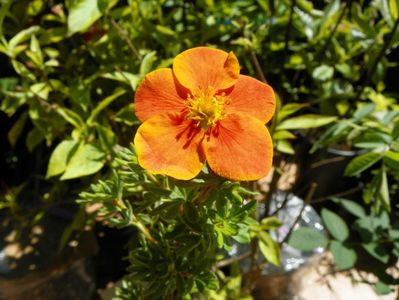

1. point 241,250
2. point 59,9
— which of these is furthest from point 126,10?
point 241,250

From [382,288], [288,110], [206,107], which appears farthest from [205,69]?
[382,288]

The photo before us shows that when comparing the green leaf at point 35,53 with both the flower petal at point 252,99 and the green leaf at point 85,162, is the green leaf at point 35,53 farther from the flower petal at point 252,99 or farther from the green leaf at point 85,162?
the flower petal at point 252,99

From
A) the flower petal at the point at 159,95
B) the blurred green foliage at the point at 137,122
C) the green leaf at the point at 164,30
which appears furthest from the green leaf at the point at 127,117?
the flower petal at the point at 159,95

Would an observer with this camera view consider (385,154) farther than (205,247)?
Yes

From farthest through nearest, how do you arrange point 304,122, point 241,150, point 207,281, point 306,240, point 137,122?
point 306,240
point 304,122
point 137,122
point 207,281
point 241,150

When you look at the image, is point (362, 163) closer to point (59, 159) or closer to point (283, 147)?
point (283, 147)

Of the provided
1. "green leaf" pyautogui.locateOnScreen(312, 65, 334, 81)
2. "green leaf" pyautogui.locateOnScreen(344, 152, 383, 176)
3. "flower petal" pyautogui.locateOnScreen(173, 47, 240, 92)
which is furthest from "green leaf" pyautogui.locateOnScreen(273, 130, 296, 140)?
"flower petal" pyautogui.locateOnScreen(173, 47, 240, 92)

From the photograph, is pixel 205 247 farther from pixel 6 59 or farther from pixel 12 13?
pixel 6 59
